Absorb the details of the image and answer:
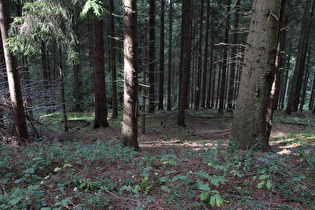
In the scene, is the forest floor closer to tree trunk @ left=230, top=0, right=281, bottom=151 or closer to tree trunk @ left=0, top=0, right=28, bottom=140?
tree trunk @ left=230, top=0, right=281, bottom=151

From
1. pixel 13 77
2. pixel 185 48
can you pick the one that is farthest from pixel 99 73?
pixel 185 48

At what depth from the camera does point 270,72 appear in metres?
4.20

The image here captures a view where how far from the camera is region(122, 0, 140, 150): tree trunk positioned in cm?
518

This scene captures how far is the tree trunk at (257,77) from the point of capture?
410cm

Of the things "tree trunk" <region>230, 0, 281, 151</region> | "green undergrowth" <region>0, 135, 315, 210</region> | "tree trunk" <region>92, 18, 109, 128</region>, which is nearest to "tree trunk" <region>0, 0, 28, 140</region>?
"green undergrowth" <region>0, 135, 315, 210</region>

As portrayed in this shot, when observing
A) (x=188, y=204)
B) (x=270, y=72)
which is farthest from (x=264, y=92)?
(x=188, y=204)

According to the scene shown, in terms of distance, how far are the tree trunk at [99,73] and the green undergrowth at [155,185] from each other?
5.72 metres

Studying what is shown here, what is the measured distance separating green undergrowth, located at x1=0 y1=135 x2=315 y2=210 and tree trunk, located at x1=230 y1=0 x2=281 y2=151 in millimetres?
681

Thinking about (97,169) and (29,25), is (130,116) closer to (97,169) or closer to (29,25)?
(97,169)

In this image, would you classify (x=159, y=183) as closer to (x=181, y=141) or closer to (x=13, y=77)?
(x=13, y=77)

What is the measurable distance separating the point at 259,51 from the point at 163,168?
3.43m

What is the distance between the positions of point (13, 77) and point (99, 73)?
14.3ft

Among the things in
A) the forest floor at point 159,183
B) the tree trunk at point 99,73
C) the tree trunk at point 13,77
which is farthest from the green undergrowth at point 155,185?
the tree trunk at point 99,73

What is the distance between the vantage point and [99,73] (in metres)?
9.80
